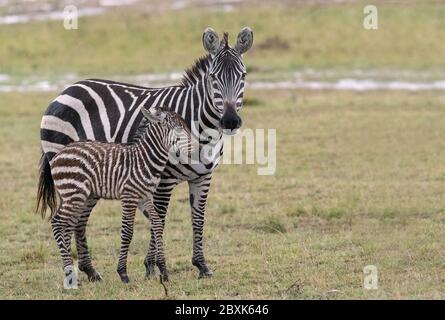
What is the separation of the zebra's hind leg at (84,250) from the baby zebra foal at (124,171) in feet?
1.52

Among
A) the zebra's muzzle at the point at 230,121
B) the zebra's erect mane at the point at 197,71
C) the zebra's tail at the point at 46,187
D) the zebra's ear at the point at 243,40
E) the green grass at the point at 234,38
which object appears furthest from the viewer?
the green grass at the point at 234,38

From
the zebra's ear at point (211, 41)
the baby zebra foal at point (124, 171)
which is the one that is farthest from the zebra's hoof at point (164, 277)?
the zebra's ear at point (211, 41)

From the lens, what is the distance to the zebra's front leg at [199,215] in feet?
31.7

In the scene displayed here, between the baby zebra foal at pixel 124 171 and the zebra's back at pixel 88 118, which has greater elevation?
the zebra's back at pixel 88 118

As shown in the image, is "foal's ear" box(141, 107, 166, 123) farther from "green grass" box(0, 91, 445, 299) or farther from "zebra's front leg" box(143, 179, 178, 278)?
"green grass" box(0, 91, 445, 299)

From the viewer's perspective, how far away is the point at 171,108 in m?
9.61

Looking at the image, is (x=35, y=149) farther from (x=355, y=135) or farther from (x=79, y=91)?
(x=79, y=91)

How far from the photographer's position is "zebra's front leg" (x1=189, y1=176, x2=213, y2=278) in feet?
31.7

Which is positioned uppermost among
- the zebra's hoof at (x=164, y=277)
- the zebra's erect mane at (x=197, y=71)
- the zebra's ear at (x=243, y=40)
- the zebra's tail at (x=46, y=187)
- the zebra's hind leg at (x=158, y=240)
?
the zebra's ear at (x=243, y=40)

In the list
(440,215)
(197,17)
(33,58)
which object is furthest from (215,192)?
(197,17)

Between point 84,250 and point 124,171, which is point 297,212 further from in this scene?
point 124,171

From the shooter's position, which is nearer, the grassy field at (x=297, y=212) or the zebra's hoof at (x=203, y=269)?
the grassy field at (x=297, y=212)

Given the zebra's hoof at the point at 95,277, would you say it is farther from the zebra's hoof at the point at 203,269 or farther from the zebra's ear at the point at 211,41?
the zebra's ear at the point at 211,41

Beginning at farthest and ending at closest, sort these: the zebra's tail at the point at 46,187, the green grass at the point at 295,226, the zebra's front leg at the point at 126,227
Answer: the zebra's tail at the point at 46,187 → the green grass at the point at 295,226 → the zebra's front leg at the point at 126,227
